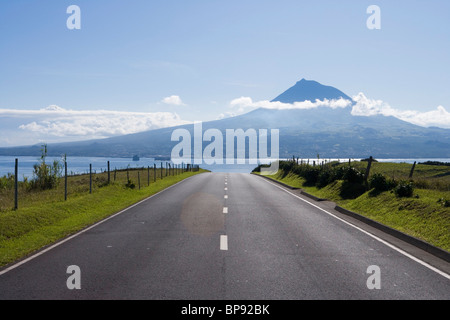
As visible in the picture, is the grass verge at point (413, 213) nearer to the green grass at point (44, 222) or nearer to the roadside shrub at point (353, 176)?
the roadside shrub at point (353, 176)

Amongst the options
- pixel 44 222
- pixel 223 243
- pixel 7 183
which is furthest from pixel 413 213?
pixel 7 183

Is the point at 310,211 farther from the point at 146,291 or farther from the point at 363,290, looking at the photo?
the point at 146,291

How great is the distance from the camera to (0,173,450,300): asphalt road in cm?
638

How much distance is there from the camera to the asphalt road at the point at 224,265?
20.9ft

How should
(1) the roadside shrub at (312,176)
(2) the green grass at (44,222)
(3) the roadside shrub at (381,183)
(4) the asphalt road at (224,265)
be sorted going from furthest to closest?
(1) the roadside shrub at (312,176), (3) the roadside shrub at (381,183), (2) the green grass at (44,222), (4) the asphalt road at (224,265)

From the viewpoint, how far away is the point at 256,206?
18672 millimetres

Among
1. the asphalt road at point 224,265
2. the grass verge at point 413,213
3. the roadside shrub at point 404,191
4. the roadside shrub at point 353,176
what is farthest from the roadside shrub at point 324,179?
the asphalt road at point 224,265

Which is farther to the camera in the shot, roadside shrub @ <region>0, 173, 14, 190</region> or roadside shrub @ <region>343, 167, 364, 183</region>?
roadside shrub @ <region>0, 173, 14, 190</region>

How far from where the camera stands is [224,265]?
314 inches

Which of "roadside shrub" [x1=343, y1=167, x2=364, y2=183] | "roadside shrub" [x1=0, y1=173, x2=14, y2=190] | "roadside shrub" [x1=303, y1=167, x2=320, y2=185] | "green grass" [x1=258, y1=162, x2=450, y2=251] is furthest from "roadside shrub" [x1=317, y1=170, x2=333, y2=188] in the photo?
"roadside shrub" [x1=0, y1=173, x2=14, y2=190]

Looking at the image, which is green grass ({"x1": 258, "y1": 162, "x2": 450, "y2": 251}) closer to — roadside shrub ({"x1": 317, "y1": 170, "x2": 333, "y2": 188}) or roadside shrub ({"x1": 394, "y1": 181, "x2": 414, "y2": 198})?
roadside shrub ({"x1": 394, "y1": 181, "x2": 414, "y2": 198})

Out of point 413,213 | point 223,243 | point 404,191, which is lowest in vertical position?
point 223,243

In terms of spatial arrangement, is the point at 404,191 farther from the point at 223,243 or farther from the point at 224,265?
the point at 224,265
